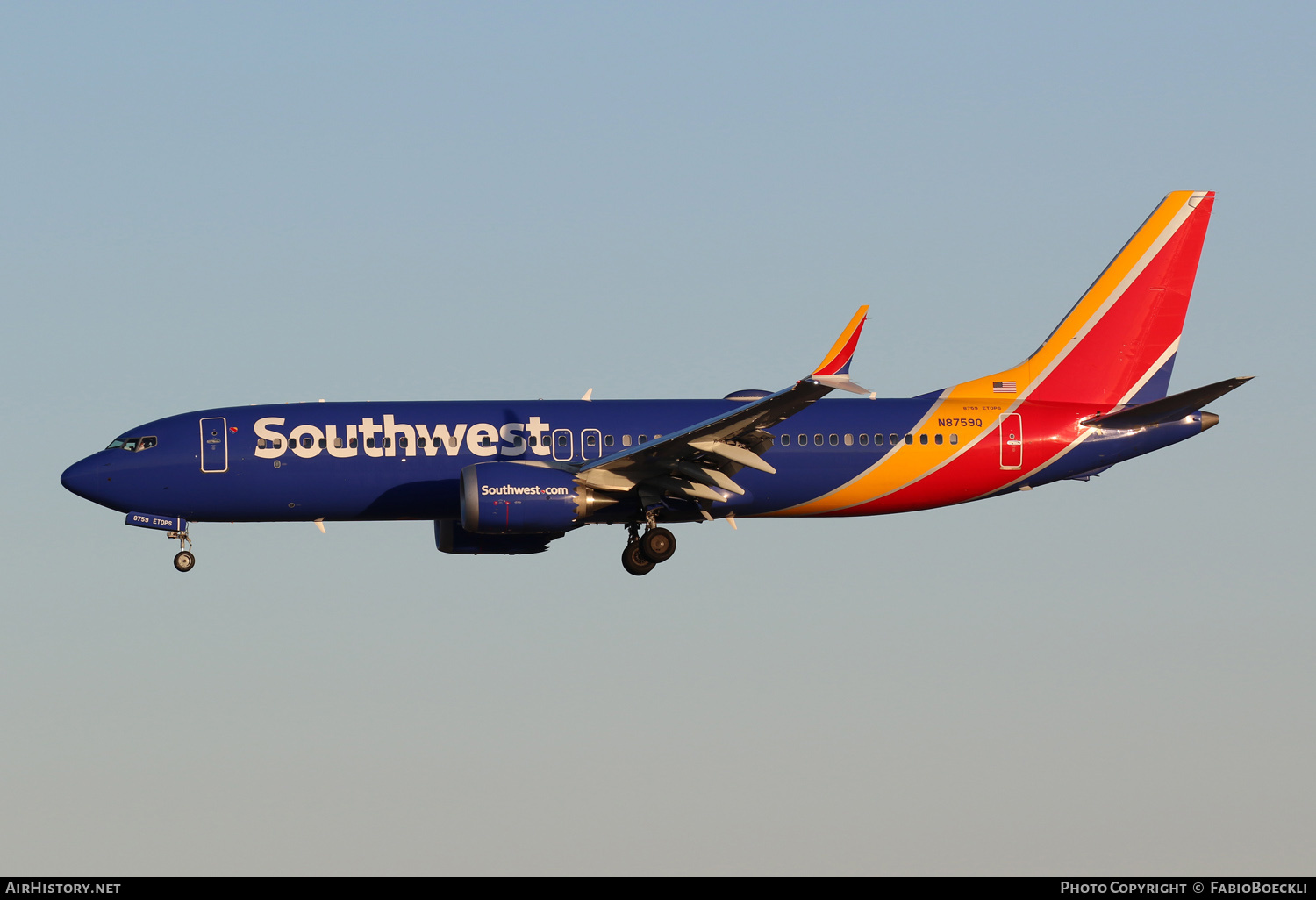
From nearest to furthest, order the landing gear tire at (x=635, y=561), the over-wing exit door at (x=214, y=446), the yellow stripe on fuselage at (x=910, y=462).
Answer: the over-wing exit door at (x=214, y=446) < the landing gear tire at (x=635, y=561) < the yellow stripe on fuselage at (x=910, y=462)

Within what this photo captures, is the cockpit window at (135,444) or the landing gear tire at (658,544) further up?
the cockpit window at (135,444)

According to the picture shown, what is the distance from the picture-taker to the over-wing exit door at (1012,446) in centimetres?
3975

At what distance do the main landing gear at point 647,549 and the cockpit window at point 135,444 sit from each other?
1146 centimetres

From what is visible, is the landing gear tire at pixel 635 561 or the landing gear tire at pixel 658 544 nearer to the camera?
the landing gear tire at pixel 658 544

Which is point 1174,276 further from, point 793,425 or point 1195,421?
point 793,425

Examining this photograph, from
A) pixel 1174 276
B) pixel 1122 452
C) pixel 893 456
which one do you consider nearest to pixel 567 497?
pixel 893 456

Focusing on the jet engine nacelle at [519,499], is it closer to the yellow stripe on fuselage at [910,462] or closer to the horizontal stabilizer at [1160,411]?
the yellow stripe on fuselage at [910,462]

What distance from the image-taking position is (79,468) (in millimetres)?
38062

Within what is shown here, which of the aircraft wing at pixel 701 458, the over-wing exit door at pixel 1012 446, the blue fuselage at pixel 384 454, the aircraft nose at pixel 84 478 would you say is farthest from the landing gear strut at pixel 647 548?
the aircraft nose at pixel 84 478

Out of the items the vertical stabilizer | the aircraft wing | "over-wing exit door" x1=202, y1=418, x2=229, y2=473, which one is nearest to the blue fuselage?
"over-wing exit door" x1=202, y1=418, x2=229, y2=473

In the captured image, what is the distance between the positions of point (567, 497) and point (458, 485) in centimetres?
320

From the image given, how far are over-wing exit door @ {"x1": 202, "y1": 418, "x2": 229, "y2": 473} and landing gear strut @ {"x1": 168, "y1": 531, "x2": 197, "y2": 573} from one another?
5.51 ft

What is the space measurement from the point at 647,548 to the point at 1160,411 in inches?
515

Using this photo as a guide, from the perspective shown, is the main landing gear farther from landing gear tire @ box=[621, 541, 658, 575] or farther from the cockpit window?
the cockpit window
